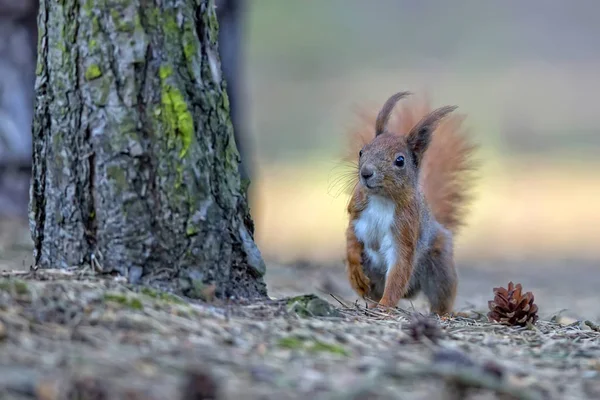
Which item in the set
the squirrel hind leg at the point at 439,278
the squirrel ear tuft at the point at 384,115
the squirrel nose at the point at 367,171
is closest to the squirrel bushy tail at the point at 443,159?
the squirrel hind leg at the point at 439,278

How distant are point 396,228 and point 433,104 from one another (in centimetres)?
515

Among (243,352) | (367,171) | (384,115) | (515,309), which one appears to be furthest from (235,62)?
(243,352)

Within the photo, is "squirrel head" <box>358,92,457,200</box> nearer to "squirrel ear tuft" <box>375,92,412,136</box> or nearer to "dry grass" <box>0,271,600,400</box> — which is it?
"squirrel ear tuft" <box>375,92,412,136</box>

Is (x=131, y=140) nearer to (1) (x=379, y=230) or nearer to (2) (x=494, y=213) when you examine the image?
(1) (x=379, y=230)

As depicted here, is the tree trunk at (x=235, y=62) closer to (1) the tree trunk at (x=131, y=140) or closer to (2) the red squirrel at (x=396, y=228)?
(2) the red squirrel at (x=396, y=228)

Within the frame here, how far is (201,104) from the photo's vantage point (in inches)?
129

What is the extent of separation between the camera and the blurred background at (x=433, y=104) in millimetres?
7406

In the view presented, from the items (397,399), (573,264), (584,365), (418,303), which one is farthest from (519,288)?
(573,264)

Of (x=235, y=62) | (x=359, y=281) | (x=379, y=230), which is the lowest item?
(x=359, y=281)

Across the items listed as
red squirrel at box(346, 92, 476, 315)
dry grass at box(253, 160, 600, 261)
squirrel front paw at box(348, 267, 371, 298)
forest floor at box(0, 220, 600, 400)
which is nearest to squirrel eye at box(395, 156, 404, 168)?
red squirrel at box(346, 92, 476, 315)

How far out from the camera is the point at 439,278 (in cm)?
483

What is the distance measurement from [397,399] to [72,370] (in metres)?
0.77

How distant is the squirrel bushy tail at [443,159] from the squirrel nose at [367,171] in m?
0.91

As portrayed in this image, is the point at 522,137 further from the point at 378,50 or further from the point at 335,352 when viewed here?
the point at 335,352
